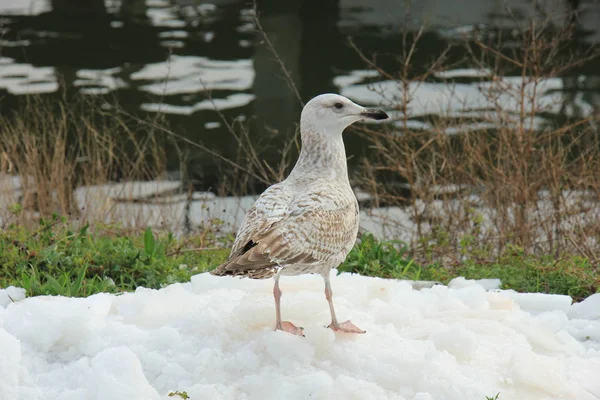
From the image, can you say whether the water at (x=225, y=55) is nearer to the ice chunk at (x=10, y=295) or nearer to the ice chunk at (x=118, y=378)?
the ice chunk at (x=10, y=295)

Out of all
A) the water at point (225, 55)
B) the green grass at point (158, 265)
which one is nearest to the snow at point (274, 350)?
the green grass at point (158, 265)

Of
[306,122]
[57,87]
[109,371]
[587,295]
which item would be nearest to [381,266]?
[587,295]

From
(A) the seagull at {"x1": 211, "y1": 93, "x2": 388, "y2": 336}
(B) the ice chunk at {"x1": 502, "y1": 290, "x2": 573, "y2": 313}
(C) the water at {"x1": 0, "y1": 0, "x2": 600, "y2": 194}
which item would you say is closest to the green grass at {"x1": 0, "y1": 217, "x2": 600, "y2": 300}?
(B) the ice chunk at {"x1": 502, "y1": 290, "x2": 573, "y2": 313}

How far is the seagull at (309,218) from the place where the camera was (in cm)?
485

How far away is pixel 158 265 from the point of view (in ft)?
23.6

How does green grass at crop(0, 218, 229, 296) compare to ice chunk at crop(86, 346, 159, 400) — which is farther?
green grass at crop(0, 218, 229, 296)

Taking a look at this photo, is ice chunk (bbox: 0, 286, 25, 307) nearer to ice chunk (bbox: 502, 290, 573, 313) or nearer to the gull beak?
the gull beak

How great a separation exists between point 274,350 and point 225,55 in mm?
11564

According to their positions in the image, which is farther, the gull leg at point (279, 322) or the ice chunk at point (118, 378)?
the gull leg at point (279, 322)

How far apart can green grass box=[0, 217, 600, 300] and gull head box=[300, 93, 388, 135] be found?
189 centimetres

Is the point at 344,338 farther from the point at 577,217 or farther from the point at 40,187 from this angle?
the point at 40,187

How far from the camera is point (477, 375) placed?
514 centimetres

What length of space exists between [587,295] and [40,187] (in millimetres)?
5546

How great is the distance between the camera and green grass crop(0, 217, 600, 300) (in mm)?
6965
